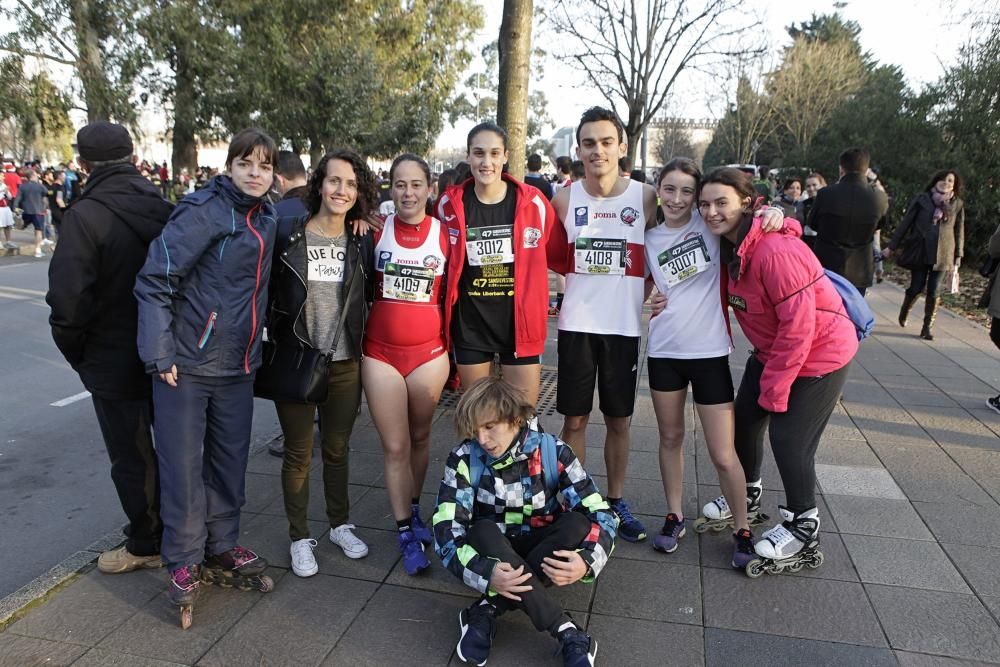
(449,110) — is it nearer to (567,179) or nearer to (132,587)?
(567,179)

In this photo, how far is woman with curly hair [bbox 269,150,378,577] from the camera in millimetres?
3074

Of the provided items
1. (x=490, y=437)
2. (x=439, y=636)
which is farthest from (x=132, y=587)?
(x=490, y=437)

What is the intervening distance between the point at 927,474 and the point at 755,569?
193 centimetres

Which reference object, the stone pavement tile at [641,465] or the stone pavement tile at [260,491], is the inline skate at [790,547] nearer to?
the stone pavement tile at [641,465]

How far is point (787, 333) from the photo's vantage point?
2.96m

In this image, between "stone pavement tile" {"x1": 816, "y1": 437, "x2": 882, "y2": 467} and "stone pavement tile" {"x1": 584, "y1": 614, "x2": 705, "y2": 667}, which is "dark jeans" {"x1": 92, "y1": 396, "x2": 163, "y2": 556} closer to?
"stone pavement tile" {"x1": 584, "y1": 614, "x2": 705, "y2": 667}

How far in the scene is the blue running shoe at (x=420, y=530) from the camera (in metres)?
3.45

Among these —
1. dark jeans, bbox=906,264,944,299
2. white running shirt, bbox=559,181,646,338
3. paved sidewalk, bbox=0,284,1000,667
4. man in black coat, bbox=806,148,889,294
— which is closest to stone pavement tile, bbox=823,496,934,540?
paved sidewalk, bbox=0,284,1000,667

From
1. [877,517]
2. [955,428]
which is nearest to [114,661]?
[877,517]

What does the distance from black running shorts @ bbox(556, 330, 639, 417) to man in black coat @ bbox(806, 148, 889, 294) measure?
12.2 ft

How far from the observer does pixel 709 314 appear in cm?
325

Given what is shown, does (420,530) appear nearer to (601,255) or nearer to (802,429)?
(601,255)

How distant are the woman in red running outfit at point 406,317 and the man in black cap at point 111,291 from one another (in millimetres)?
974

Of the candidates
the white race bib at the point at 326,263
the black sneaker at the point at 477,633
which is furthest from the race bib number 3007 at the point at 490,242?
the black sneaker at the point at 477,633
